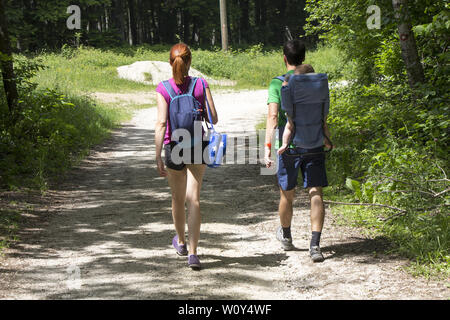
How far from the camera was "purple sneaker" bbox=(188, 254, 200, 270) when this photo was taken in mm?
5160

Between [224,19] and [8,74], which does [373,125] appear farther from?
[224,19]

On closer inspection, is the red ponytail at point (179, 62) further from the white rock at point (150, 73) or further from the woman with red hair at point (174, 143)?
the white rock at point (150, 73)

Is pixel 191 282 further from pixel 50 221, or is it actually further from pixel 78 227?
pixel 50 221

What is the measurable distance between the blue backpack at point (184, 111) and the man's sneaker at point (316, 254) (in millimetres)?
1551

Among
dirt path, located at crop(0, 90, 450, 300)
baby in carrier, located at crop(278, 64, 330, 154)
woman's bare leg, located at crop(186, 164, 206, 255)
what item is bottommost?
dirt path, located at crop(0, 90, 450, 300)

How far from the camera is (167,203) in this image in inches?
317

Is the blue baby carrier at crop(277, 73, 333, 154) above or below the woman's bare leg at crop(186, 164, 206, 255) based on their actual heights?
above

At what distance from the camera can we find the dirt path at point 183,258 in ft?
15.2

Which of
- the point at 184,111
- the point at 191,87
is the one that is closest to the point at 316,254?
the point at 184,111

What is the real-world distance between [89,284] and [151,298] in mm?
698

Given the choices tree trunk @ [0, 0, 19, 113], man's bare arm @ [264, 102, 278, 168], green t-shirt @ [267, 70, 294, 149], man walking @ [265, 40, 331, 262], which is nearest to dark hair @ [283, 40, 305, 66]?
man walking @ [265, 40, 331, 262]

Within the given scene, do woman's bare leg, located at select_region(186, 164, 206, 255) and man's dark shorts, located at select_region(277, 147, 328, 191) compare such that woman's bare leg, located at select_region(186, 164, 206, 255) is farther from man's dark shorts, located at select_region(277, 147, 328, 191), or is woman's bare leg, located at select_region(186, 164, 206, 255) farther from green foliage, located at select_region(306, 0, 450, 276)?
green foliage, located at select_region(306, 0, 450, 276)

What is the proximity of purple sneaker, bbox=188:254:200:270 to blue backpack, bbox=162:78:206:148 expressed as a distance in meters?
1.07
